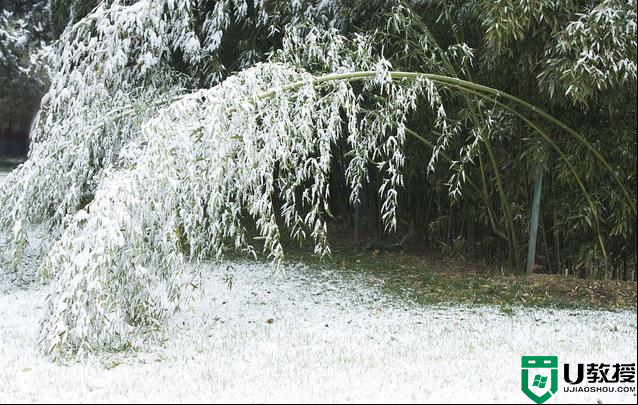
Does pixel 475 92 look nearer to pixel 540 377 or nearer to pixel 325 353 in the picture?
pixel 325 353

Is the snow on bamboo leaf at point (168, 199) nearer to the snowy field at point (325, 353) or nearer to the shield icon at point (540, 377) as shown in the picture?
the snowy field at point (325, 353)

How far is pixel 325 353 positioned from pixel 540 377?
101 cm

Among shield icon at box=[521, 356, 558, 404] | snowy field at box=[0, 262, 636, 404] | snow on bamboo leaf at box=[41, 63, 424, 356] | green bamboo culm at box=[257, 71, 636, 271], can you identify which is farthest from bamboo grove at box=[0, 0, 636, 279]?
shield icon at box=[521, 356, 558, 404]

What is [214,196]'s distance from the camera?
3547mm

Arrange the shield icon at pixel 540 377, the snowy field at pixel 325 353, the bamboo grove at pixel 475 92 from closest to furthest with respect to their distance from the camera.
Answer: the shield icon at pixel 540 377
the snowy field at pixel 325 353
the bamboo grove at pixel 475 92

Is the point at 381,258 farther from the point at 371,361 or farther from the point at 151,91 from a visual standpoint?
the point at 371,361

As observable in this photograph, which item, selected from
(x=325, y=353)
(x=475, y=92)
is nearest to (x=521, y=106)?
(x=475, y=92)

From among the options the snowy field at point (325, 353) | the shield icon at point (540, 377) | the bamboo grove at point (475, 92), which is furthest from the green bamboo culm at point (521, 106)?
the shield icon at point (540, 377)

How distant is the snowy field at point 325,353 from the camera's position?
279 cm

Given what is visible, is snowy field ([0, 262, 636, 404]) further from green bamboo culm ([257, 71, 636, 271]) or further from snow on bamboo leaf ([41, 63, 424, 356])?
green bamboo culm ([257, 71, 636, 271])

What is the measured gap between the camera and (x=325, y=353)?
3354 millimetres

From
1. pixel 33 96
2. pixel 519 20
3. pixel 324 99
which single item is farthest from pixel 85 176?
pixel 33 96

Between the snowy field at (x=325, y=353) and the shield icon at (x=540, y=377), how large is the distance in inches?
1.4

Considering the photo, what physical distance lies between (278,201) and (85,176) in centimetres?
346
